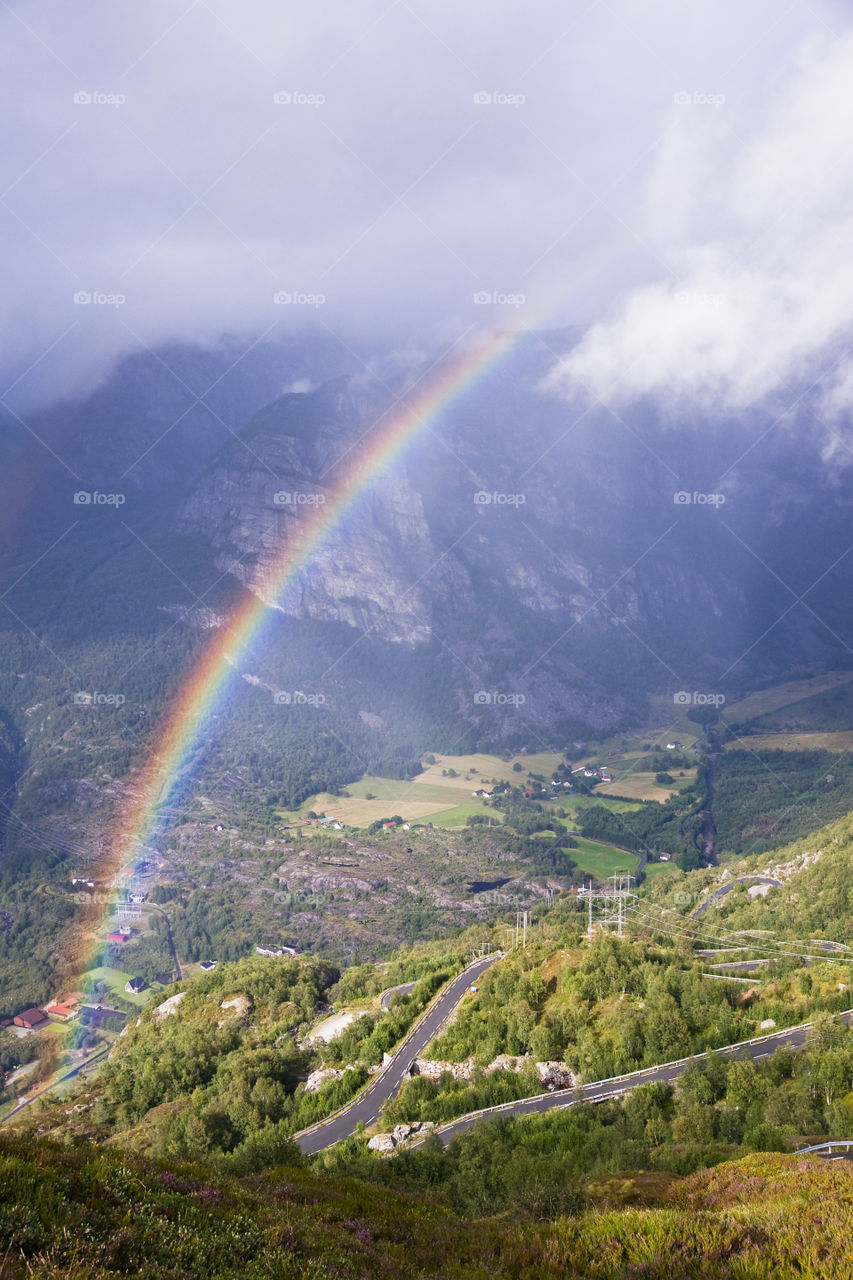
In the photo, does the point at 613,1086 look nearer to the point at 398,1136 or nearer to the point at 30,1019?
the point at 398,1136

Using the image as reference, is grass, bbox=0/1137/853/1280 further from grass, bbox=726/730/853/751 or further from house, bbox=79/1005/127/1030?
grass, bbox=726/730/853/751

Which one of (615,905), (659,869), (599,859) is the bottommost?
(659,869)

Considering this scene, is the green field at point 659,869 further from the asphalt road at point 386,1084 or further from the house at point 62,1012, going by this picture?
the house at point 62,1012

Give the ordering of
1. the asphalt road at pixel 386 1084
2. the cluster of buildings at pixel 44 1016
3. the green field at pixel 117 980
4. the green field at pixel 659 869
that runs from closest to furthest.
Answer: the asphalt road at pixel 386 1084 < the cluster of buildings at pixel 44 1016 < the green field at pixel 117 980 < the green field at pixel 659 869

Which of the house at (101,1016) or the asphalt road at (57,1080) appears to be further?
the house at (101,1016)

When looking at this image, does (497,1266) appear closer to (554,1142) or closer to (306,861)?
(554,1142)

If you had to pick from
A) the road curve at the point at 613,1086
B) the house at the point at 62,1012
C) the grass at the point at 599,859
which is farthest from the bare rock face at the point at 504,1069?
the grass at the point at 599,859

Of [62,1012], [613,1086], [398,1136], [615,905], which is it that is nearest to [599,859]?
[615,905]
